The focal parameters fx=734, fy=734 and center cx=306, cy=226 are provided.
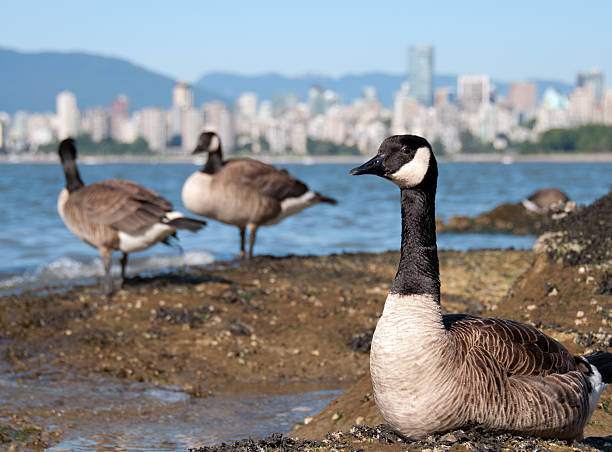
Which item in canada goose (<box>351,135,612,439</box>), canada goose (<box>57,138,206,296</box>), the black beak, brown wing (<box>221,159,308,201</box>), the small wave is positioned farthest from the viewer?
the small wave

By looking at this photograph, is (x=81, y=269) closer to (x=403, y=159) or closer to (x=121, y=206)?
(x=121, y=206)

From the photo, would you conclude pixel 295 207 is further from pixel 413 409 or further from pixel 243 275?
pixel 413 409

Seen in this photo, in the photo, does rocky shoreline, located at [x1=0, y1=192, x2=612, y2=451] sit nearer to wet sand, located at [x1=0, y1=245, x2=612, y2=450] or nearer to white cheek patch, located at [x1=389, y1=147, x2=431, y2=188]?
wet sand, located at [x1=0, y1=245, x2=612, y2=450]

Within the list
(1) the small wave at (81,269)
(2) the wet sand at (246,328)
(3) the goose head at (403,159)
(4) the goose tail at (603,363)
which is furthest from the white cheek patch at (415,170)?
(1) the small wave at (81,269)

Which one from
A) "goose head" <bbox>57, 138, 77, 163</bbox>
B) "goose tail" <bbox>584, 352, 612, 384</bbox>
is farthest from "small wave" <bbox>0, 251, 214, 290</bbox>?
"goose tail" <bbox>584, 352, 612, 384</bbox>

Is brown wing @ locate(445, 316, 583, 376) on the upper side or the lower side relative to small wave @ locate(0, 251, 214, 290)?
upper

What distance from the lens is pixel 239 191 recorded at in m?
15.2

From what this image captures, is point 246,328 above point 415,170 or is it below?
below

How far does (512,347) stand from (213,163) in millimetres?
10946

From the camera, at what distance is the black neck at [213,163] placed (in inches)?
605

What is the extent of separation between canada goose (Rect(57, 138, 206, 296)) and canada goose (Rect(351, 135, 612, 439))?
717cm

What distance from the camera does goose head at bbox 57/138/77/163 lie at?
552 inches

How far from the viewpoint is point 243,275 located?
14016 mm

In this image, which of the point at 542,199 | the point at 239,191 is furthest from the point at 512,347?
the point at 542,199
